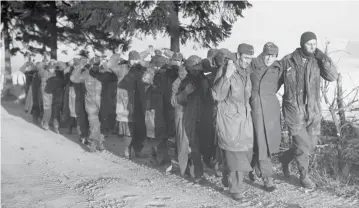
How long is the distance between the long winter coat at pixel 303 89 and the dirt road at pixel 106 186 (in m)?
0.84

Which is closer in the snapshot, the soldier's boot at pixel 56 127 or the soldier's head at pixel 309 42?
the soldier's head at pixel 309 42

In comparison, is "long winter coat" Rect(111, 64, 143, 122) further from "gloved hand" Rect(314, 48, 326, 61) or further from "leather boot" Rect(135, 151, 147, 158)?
"gloved hand" Rect(314, 48, 326, 61)

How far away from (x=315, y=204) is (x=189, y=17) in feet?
29.5

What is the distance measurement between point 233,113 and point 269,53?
901 mm

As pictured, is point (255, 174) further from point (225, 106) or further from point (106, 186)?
point (106, 186)

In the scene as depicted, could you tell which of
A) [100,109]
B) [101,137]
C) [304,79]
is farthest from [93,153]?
[304,79]

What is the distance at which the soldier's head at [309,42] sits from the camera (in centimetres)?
498

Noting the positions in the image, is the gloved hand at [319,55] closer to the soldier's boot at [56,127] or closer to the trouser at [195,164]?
the trouser at [195,164]

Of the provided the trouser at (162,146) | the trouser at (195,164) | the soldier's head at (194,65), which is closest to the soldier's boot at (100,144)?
the trouser at (162,146)

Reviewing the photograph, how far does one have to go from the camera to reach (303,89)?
5145mm

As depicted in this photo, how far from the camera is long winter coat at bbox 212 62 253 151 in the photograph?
15.6ft

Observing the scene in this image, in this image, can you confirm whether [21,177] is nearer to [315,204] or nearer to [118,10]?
[315,204]

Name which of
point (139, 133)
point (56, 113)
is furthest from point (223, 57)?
point (56, 113)

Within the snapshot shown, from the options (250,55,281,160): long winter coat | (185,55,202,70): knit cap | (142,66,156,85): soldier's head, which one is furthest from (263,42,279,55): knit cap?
(142,66,156,85): soldier's head
